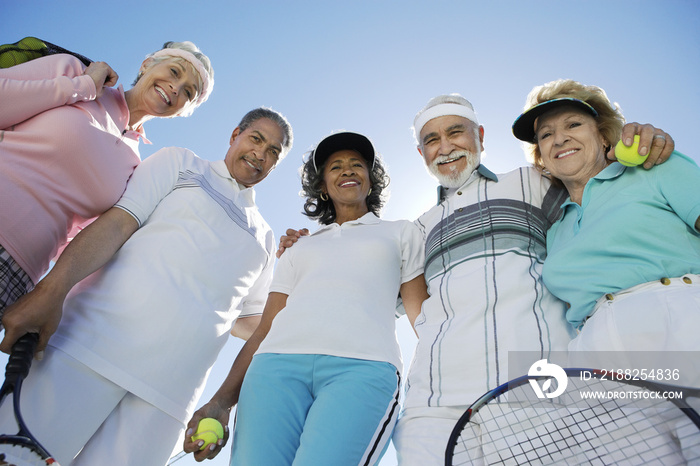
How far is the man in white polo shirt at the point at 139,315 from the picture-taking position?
8.36 feet

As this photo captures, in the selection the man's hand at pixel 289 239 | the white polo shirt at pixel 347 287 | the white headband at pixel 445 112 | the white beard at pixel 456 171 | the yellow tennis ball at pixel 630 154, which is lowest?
the white polo shirt at pixel 347 287

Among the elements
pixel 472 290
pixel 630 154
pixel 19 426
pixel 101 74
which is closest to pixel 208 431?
pixel 19 426

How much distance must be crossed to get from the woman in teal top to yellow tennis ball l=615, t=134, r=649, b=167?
0.12 metres

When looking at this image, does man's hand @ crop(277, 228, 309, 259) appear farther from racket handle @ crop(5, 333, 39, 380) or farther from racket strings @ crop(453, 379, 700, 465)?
racket strings @ crop(453, 379, 700, 465)

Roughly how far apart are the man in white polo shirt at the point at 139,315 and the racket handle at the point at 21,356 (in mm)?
54

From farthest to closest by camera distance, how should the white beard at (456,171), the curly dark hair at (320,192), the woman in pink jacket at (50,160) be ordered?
the curly dark hair at (320,192)
the white beard at (456,171)
the woman in pink jacket at (50,160)

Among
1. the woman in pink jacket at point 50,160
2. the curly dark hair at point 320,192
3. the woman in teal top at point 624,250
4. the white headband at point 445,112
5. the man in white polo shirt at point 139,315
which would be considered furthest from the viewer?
the curly dark hair at point 320,192

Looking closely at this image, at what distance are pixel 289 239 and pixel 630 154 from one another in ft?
8.70

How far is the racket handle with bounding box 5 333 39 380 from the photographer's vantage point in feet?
7.43

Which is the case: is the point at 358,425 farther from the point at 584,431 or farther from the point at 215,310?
the point at 215,310

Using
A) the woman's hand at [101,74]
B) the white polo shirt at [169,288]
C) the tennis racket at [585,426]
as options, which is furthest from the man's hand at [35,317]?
the tennis racket at [585,426]

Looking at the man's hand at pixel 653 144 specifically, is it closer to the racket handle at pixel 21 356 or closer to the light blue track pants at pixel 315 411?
the light blue track pants at pixel 315 411

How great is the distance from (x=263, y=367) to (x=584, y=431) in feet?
5.97

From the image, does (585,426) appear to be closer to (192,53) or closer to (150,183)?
(150,183)
